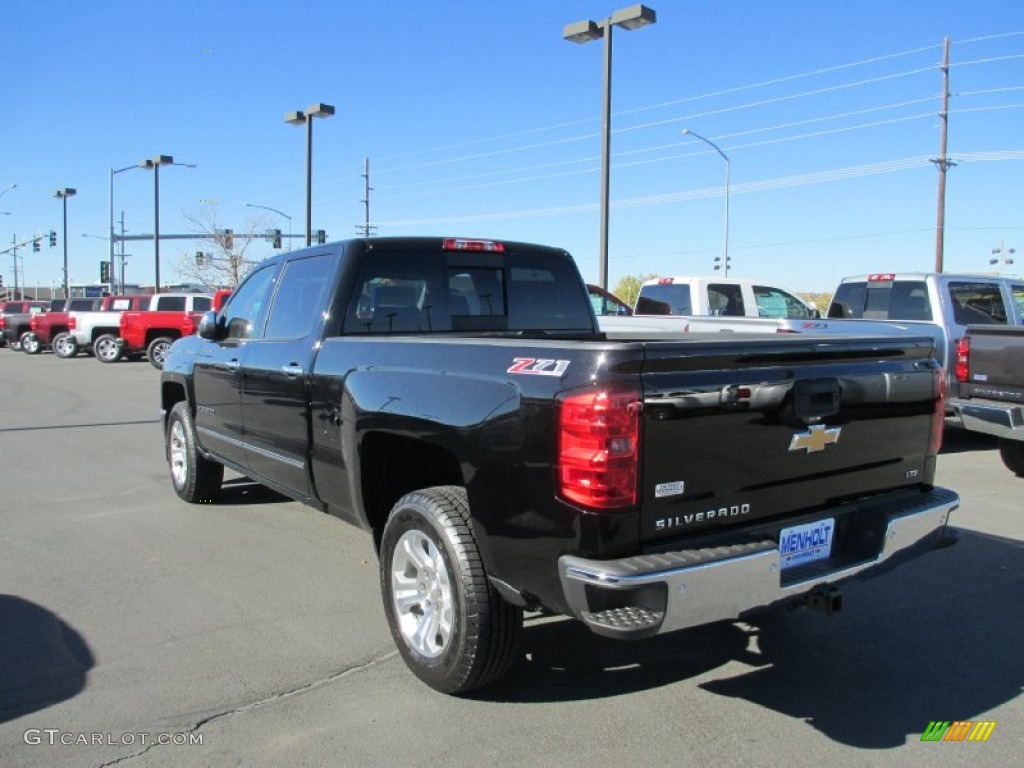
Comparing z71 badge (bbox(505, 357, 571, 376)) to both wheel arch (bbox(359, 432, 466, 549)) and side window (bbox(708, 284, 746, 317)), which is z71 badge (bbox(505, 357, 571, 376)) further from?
side window (bbox(708, 284, 746, 317))

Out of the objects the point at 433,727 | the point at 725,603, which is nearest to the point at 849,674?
the point at 725,603

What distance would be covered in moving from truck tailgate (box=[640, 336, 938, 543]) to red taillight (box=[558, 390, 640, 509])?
2.4 inches

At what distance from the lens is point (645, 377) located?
294 cm

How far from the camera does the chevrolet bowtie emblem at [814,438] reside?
3.38 meters

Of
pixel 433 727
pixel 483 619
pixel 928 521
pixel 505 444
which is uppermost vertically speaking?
pixel 505 444

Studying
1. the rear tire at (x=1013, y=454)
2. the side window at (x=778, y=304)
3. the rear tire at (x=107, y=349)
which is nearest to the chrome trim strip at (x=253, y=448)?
the rear tire at (x=1013, y=454)

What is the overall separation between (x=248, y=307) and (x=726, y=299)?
10413 mm

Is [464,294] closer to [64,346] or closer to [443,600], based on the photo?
[443,600]

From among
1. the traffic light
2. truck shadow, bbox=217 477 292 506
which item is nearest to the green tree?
the traffic light

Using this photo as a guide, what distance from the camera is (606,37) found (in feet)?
49.5

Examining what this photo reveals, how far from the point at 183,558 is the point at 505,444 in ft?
10.9

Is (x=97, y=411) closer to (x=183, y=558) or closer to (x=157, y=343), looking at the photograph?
(x=183, y=558)

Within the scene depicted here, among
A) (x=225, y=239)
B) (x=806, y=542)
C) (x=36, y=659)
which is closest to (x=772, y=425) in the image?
(x=806, y=542)

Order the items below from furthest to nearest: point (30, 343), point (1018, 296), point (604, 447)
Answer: point (30, 343) → point (1018, 296) → point (604, 447)
